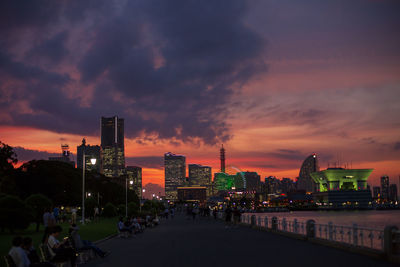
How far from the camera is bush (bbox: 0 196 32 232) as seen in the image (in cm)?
3056

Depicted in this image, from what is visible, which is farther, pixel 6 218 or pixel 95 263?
pixel 6 218

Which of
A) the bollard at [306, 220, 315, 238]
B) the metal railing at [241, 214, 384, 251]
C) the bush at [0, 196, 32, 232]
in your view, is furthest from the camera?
the bush at [0, 196, 32, 232]

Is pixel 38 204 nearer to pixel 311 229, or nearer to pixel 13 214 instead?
pixel 13 214

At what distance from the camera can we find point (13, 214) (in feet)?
101

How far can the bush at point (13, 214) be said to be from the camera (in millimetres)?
30562

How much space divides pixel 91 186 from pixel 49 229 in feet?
307

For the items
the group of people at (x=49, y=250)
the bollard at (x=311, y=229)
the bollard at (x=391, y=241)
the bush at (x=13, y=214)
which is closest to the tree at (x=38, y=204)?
the bush at (x=13, y=214)

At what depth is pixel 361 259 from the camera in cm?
1523

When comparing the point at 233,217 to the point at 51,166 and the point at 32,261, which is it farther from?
the point at 51,166

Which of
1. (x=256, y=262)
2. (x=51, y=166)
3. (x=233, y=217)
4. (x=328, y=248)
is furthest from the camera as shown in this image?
(x=51, y=166)

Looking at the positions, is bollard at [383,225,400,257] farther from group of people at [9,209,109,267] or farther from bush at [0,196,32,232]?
bush at [0,196,32,232]

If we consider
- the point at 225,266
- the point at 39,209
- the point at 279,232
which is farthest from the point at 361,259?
the point at 39,209

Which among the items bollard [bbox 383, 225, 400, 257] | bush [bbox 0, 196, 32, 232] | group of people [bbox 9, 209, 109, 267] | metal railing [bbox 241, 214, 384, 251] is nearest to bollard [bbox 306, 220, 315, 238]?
metal railing [bbox 241, 214, 384, 251]

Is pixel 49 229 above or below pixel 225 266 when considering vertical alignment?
above
